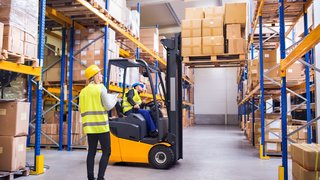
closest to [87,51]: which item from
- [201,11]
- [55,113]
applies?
[55,113]

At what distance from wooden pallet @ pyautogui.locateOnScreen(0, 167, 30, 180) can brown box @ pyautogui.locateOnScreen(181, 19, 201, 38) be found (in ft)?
19.8

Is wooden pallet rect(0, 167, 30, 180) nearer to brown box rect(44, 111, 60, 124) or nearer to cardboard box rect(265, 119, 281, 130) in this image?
brown box rect(44, 111, 60, 124)

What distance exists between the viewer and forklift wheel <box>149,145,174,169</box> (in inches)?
227

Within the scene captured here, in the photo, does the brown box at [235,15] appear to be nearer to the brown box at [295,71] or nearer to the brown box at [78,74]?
the brown box at [295,71]

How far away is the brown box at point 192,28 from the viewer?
30.6ft

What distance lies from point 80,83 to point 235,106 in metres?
16.9

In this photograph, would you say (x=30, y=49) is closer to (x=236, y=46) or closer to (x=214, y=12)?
(x=236, y=46)

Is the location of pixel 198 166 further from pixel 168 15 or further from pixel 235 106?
pixel 235 106

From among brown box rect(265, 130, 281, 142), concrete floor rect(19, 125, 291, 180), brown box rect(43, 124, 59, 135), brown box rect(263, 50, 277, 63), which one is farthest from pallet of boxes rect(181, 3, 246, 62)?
brown box rect(43, 124, 59, 135)

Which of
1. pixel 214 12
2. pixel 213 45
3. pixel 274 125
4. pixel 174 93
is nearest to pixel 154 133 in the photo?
pixel 174 93

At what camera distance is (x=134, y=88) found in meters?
6.93

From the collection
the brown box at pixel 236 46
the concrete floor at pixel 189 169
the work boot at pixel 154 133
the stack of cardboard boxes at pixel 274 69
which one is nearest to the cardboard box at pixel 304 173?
the concrete floor at pixel 189 169

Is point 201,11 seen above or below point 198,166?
above

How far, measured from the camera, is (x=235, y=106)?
23422 mm
